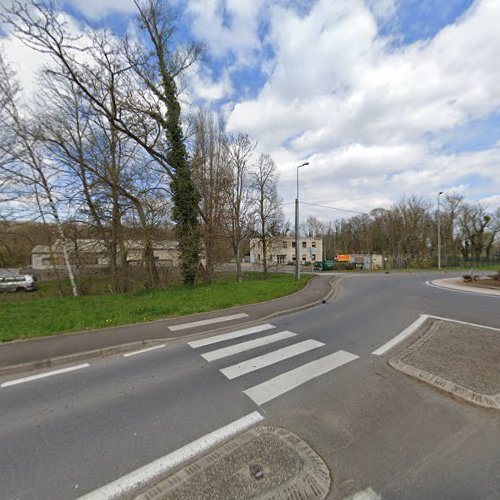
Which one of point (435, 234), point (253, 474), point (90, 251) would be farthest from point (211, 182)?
point (435, 234)

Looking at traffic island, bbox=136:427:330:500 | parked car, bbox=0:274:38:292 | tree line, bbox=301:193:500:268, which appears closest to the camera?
traffic island, bbox=136:427:330:500

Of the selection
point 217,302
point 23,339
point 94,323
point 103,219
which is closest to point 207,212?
point 103,219

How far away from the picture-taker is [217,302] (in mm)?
9031

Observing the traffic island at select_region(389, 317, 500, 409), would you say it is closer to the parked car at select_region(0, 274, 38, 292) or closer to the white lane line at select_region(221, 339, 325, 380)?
the white lane line at select_region(221, 339, 325, 380)

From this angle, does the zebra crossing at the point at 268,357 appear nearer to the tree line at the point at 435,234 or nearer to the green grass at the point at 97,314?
the green grass at the point at 97,314

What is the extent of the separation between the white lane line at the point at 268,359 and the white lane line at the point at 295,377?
457 mm

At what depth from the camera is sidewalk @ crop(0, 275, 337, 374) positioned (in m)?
4.61

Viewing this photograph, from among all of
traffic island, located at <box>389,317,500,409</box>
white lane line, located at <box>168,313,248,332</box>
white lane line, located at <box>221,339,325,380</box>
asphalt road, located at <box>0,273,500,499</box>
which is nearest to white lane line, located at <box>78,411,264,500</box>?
asphalt road, located at <box>0,273,500,499</box>

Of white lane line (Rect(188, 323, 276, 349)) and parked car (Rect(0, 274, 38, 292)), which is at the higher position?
white lane line (Rect(188, 323, 276, 349))

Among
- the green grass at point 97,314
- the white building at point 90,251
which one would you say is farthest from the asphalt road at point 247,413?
the white building at point 90,251

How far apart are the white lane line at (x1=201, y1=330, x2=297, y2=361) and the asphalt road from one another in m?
0.06

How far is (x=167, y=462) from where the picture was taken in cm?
228

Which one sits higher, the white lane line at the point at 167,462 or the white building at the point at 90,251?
the white building at the point at 90,251

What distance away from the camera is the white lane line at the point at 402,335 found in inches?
196
